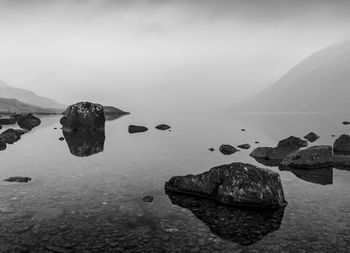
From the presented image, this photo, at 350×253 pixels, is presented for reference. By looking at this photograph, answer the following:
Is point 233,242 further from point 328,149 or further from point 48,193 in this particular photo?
point 328,149

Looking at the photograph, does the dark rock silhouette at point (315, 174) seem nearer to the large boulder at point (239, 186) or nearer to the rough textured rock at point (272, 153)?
the rough textured rock at point (272, 153)

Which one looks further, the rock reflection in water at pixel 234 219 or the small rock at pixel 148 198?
the small rock at pixel 148 198

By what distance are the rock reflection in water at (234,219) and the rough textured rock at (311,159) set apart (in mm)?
11719

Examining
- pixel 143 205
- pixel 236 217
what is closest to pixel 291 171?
pixel 236 217

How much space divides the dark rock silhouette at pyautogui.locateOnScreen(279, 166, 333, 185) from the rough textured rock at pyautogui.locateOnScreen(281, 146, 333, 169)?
0.73 meters

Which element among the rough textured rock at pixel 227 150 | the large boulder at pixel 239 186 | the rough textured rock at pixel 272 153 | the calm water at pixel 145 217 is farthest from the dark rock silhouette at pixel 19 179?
the rough textured rock at pixel 272 153

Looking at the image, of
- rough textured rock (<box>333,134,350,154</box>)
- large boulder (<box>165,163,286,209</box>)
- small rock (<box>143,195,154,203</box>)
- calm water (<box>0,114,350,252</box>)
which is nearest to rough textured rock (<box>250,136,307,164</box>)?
calm water (<box>0,114,350,252</box>)

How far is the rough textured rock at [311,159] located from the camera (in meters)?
25.1

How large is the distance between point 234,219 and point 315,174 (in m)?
12.1

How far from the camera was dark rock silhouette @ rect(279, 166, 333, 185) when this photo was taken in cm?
2070

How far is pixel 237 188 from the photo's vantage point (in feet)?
51.4

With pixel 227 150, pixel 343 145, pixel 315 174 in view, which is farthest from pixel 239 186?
pixel 343 145

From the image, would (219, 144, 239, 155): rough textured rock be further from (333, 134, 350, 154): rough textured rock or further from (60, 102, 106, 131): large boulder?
(60, 102, 106, 131): large boulder

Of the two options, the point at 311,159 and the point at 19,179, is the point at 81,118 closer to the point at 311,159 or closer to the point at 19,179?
the point at 19,179
